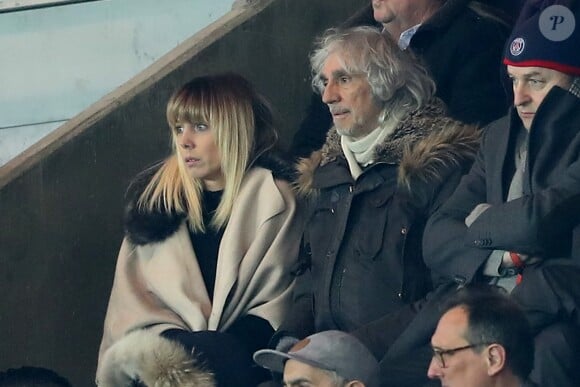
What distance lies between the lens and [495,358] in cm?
571

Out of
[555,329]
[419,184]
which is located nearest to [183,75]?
[419,184]

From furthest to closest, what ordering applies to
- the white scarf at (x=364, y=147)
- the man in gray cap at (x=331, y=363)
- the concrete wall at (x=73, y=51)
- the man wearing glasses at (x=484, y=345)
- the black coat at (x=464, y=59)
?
the concrete wall at (x=73, y=51)
the black coat at (x=464, y=59)
the white scarf at (x=364, y=147)
the man in gray cap at (x=331, y=363)
the man wearing glasses at (x=484, y=345)

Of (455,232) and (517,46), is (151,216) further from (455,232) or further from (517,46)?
(517,46)

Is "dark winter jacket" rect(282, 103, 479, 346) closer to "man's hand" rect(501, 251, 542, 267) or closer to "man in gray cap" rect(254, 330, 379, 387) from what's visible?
"man in gray cap" rect(254, 330, 379, 387)

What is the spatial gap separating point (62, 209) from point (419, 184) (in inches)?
72.7

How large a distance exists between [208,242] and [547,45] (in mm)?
1611

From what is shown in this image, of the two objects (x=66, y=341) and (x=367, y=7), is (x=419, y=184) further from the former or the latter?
(x=66, y=341)

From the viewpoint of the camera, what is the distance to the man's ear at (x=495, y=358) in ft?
18.7

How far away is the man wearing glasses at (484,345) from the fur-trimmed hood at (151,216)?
1576mm

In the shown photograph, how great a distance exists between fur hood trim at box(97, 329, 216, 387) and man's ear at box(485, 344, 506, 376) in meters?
1.39

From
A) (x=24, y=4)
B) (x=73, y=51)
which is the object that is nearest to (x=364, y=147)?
(x=73, y=51)

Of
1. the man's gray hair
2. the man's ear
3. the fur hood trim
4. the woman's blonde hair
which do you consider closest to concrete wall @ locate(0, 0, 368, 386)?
the woman's blonde hair

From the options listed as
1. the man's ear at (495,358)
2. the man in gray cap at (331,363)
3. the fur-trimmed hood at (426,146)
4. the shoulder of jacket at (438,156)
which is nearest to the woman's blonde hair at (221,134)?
the fur-trimmed hood at (426,146)

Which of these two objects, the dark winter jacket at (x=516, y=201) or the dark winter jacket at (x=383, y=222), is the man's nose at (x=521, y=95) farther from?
the dark winter jacket at (x=383, y=222)
